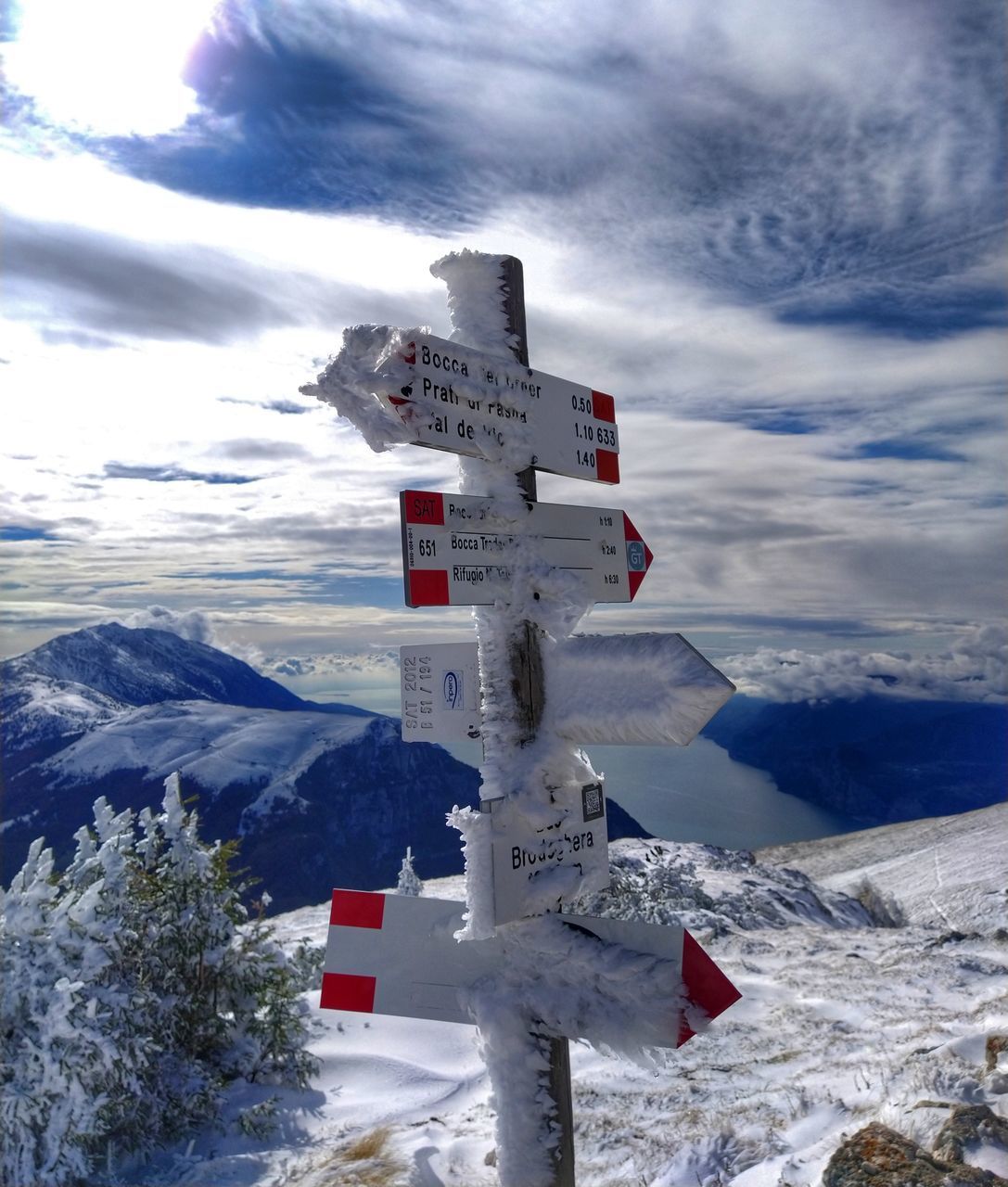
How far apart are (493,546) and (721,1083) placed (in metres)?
5.45

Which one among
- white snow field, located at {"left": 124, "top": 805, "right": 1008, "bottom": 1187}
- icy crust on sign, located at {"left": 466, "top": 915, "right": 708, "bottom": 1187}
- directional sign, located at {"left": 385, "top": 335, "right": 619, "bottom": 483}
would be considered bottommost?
white snow field, located at {"left": 124, "top": 805, "right": 1008, "bottom": 1187}

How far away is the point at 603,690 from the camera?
10.4 ft

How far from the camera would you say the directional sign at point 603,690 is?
2859 mm

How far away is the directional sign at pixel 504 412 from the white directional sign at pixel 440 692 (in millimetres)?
808

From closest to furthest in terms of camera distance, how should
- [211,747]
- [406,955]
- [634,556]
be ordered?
1. [406,955]
2. [634,556]
3. [211,747]

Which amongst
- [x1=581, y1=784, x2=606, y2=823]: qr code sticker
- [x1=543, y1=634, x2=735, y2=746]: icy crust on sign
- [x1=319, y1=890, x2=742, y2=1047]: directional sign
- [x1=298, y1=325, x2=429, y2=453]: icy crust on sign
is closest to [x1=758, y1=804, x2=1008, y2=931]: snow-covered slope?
[x1=581, y1=784, x2=606, y2=823]: qr code sticker

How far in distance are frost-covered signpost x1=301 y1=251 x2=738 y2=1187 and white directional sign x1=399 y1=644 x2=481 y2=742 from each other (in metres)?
0.02

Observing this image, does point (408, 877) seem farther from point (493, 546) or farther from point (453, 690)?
point (493, 546)

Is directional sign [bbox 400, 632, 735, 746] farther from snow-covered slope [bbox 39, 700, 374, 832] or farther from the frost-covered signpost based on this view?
snow-covered slope [bbox 39, 700, 374, 832]

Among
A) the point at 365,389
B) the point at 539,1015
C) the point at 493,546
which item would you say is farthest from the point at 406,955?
the point at 365,389

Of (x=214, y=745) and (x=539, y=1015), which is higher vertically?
(x=539, y=1015)

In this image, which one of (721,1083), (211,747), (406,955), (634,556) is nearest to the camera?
(406,955)

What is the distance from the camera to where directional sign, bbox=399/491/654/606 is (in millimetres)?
2992

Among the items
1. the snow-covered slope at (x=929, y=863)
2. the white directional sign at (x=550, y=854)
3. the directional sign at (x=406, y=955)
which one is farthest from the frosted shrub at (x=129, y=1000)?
the snow-covered slope at (x=929, y=863)
